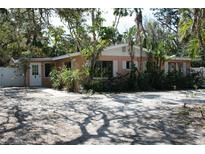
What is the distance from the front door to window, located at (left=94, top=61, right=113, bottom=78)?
7909 mm

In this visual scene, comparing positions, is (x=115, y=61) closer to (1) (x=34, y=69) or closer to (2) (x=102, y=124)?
(1) (x=34, y=69)

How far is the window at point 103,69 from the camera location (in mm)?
23356

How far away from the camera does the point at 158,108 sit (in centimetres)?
1343

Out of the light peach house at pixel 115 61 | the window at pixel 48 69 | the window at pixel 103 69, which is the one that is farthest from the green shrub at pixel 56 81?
the window at pixel 48 69

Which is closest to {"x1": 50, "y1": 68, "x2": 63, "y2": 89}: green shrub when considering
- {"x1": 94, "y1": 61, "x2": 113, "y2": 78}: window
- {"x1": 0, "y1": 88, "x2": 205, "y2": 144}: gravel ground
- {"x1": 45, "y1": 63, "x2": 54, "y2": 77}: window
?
{"x1": 94, "y1": 61, "x2": 113, "y2": 78}: window

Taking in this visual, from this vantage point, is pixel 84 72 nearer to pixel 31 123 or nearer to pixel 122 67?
pixel 122 67

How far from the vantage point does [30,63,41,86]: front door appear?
Result: 30609 mm

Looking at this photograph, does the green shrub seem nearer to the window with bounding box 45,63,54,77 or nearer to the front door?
the front door

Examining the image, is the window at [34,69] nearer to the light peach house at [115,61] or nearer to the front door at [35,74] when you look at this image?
the front door at [35,74]

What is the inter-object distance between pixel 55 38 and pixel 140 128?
14918mm

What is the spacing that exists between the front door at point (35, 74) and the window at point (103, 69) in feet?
25.9

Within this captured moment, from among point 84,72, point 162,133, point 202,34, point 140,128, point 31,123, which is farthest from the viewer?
point 84,72

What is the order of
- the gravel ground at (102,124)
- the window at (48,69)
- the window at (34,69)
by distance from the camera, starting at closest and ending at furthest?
the gravel ground at (102,124) → the window at (34,69) → the window at (48,69)
